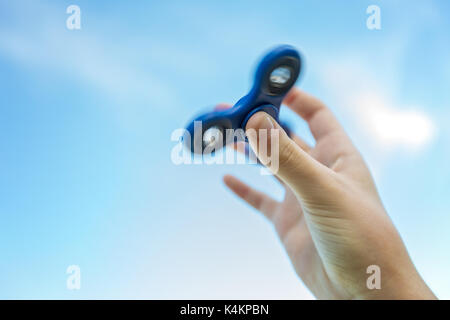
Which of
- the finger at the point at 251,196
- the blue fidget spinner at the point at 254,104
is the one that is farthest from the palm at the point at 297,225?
the blue fidget spinner at the point at 254,104

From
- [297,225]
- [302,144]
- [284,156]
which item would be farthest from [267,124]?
[302,144]

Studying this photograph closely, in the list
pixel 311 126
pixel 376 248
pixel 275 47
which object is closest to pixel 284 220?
pixel 311 126

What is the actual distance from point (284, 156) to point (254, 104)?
216mm

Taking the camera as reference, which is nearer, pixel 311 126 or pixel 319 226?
pixel 319 226

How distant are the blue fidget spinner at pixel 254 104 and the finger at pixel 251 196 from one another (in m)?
0.54

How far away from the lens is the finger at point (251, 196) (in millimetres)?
1339

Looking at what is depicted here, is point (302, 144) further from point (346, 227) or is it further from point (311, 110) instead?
point (346, 227)

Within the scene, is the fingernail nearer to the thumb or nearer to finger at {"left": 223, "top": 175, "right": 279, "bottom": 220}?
the thumb

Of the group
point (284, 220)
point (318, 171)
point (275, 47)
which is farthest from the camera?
point (284, 220)

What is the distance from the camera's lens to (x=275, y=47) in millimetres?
815

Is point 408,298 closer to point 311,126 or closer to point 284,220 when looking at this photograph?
point 284,220

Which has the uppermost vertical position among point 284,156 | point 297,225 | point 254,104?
point 254,104

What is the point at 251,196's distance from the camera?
1428mm

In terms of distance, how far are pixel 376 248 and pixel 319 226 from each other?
0.43 feet
